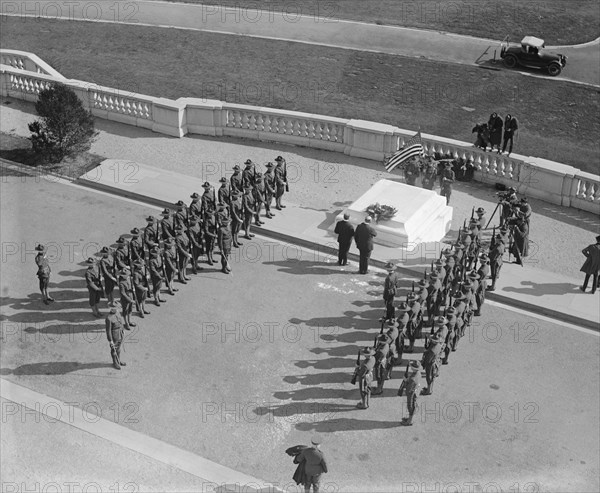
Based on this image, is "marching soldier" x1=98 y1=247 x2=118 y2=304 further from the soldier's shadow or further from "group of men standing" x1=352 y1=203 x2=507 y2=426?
"group of men standing" x1=352 y1=203 x2=507 y2=426

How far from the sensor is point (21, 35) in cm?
4400

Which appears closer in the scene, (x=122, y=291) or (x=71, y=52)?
(x=122, y=291)

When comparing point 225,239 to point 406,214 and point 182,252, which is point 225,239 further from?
point 406,214

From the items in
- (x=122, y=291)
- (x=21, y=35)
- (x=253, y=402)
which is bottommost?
(x=253, y=402)

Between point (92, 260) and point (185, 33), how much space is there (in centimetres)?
2137

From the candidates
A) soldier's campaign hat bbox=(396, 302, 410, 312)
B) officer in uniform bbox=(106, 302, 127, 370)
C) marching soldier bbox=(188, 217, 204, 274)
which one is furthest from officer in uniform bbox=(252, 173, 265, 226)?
officer in uniform bbox=(106, 302, 127, 370)

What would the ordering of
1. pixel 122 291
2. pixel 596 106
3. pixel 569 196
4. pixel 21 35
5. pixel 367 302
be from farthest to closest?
pixel 21 35 < pixel 596 106 < pixel 569 196 < pixel 367 302 < pixel 122 291

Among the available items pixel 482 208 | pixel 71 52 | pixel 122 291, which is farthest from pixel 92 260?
pixel 71 52

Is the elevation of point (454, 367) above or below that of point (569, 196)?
below

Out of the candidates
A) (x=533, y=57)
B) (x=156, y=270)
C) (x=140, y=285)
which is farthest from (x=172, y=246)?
(x=533, y=57)

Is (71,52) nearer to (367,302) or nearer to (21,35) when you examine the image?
(21,35)

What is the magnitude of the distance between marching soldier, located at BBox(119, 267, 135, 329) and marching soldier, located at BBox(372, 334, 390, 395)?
5570mm

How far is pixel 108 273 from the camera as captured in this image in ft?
83.8

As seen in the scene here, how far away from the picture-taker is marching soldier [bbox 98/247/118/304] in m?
25.5
